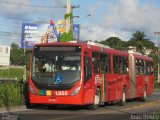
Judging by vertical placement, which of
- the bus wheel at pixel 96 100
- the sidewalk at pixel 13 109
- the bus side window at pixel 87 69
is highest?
the bus side window at pixel 87 69

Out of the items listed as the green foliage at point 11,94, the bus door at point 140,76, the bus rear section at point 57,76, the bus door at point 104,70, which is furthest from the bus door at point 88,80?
the bus door at point 140,76

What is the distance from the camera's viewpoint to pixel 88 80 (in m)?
22.7

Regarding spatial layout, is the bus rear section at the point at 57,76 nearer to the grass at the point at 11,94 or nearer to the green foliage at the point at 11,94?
the grass at the point at 11,94

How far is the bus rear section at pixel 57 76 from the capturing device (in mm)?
21922

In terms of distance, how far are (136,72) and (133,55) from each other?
3.90 feet

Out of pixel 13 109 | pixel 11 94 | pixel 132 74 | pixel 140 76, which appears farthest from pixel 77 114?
pixel 140 76

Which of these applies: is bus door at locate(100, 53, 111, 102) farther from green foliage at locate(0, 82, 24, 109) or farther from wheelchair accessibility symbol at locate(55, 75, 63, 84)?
green foliage at locate(0, 82, 24, 109)

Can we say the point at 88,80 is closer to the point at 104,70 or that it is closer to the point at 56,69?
the point at 56,69

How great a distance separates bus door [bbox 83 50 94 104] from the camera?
2241 cm

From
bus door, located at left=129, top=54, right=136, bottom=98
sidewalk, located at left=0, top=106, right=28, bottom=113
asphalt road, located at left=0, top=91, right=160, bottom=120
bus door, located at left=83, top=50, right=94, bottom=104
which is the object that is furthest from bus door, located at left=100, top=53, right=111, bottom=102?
bus door, located at left=129, top=54, right=136, bottom=98

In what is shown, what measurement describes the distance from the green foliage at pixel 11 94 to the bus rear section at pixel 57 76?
273 cm

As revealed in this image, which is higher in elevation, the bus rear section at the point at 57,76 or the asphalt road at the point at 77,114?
the bus rear section at the point at 57,76

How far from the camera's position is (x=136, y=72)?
31.8 metres

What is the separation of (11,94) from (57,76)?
14.1 feet
